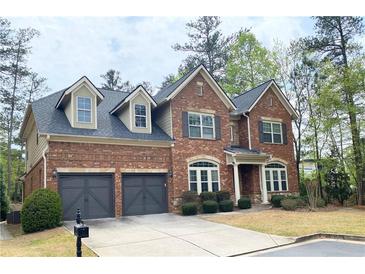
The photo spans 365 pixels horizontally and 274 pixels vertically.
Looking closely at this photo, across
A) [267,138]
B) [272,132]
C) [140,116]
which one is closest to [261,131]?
[267,138]

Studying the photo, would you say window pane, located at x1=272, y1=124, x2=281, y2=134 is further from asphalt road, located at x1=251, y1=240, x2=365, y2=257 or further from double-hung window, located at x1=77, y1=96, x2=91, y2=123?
asphalt road, located at x1=251, y1=240, x2=365, y2=257

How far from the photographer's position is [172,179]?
17703mm

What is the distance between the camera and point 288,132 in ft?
75.8

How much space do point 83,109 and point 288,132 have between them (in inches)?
542

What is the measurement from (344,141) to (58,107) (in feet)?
54.8

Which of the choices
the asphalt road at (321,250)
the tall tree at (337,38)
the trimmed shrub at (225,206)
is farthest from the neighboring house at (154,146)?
the asphalt road at (321,250)

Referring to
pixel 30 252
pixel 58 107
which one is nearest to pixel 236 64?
pixel 58 107

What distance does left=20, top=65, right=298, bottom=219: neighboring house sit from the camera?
15.3 metres

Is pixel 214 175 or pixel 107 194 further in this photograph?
pixel 214 175

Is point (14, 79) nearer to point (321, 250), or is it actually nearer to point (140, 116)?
point (140, 116)

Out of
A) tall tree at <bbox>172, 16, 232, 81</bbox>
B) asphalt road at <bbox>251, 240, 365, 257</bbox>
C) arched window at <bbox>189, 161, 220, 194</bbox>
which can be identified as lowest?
asphalt road at <bbox>251, 240, 365, 257</bbox>

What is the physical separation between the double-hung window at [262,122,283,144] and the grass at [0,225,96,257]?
46.2 feet

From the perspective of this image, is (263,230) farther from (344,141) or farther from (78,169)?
(344,141)

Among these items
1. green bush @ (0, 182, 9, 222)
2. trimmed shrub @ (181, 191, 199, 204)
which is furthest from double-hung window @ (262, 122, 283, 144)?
green bush @ (0, 182, 9, 222)
